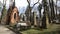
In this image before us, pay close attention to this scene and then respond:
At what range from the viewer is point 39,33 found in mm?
2762

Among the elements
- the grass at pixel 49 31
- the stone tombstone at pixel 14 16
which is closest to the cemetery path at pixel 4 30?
the stone tombstone at pixel 14 16

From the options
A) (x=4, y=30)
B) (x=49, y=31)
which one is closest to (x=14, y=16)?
(x=4, y=30)

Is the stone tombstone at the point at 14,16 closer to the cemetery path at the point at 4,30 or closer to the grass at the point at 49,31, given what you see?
the cemetery path at the point at 4,30

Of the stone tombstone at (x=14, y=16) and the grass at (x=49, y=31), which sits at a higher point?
the stone tombstone at (x=14, y=16)

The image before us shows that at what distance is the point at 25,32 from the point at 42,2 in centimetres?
70

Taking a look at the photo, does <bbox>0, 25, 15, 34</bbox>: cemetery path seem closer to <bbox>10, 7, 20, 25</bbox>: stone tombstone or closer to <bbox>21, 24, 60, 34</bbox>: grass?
<bbox>10, 7, 20, 25</bbox>: stone tombstone

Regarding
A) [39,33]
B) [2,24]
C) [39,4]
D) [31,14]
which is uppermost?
[39,4]

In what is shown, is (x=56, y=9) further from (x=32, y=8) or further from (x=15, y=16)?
(x=15, y=16)

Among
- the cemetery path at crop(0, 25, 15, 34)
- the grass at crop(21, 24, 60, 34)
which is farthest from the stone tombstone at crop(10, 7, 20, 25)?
the grass at crop(21, 24, 60, 34)

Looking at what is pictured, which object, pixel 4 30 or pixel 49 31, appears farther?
pixel 49 31

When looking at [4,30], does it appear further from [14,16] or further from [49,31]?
[49,31]

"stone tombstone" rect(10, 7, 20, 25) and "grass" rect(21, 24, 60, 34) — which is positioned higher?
"stone tombstone" rect(10, 7, 20, 25)

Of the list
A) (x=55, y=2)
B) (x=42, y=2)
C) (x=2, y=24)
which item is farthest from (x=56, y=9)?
(x=2, y=24)

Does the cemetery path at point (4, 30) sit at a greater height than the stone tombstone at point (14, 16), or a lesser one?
lesser
